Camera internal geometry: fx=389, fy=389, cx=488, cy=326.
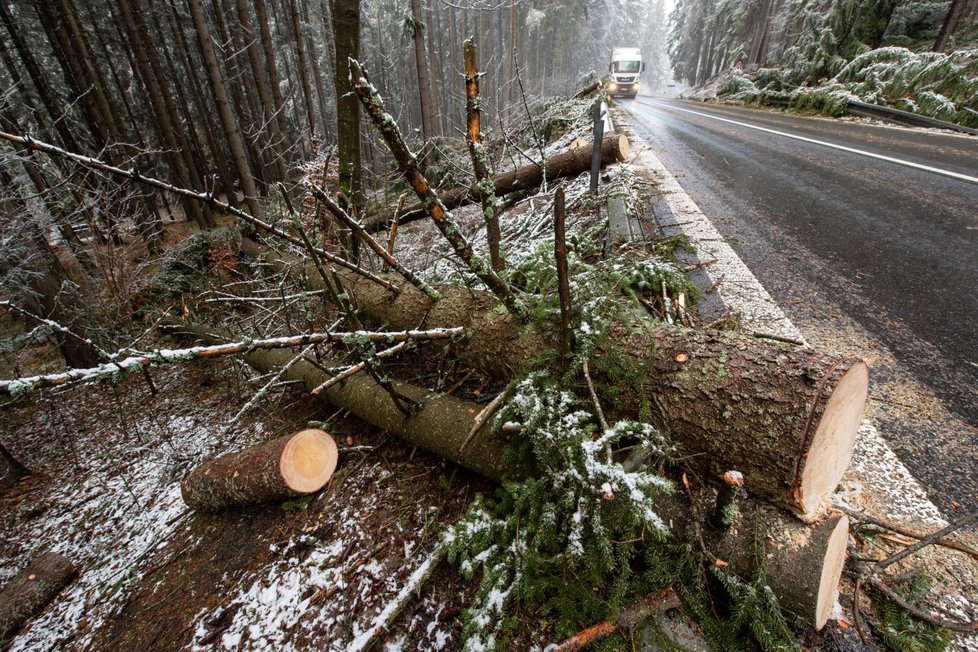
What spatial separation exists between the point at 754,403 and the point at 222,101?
36.7ft

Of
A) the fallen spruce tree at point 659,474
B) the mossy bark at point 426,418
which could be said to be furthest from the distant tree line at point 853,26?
the mossy bark at point 426,418

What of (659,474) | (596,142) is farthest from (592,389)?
(596,142)

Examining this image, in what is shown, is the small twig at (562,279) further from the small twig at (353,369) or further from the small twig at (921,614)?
the small twig at (921,614)

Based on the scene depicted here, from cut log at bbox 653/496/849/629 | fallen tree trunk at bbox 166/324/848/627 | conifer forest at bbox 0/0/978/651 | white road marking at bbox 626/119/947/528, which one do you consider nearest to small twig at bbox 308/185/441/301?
conifer forest at bbox 0/0/978/651

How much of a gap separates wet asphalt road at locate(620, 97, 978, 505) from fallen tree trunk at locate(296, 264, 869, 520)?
79 centimetres

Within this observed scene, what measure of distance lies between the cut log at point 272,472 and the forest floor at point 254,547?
15 cm

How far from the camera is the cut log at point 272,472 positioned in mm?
2734

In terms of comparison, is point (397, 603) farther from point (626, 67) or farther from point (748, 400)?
point (626, 67)

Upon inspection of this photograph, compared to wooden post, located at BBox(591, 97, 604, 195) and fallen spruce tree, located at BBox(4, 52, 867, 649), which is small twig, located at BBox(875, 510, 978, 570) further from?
wooden post, located at BBox(591, 97, 604, 195)

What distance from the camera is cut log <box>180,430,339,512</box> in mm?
2734

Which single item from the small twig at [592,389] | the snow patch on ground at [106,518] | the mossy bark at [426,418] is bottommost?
the snow patch on ground at [106,518]

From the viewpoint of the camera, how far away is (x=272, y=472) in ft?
8.90

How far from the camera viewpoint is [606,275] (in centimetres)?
302

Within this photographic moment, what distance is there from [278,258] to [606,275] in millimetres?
4945
